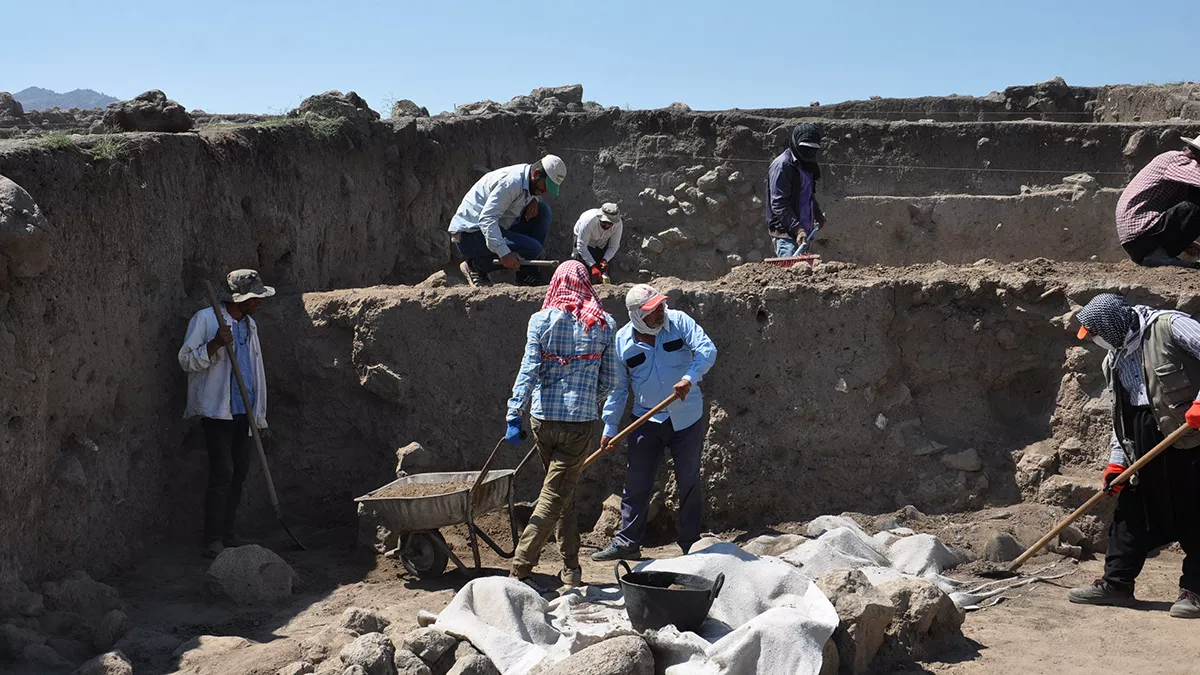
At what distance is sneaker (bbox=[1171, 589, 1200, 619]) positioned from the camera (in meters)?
5.78

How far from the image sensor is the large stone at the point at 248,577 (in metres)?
6.46

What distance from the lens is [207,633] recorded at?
6027mm

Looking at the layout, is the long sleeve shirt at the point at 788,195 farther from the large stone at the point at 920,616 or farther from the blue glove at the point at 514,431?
the large stone at the point at 920,616

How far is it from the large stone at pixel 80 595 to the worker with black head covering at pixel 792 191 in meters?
5.28

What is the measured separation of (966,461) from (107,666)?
5.12m

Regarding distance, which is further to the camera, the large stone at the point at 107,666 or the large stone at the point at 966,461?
the large stone at the point at 966,461

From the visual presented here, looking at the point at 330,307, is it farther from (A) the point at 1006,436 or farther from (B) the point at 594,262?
(A) the point at 1006,436

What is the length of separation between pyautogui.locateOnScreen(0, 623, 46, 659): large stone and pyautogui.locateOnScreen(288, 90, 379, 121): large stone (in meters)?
6.09

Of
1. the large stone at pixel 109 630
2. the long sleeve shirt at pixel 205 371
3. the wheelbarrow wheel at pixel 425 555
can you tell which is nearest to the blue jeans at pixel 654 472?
the wheelbarrow wheel at pixel 425 555

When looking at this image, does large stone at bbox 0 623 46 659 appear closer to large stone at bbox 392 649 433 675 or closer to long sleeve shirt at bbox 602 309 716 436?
large stone at bbox 392 649 433 675

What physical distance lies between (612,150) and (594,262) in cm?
496

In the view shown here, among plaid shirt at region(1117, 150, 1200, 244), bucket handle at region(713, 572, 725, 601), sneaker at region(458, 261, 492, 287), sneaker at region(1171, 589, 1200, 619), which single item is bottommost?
sneaker at region(1171, 589, 1200, 619)

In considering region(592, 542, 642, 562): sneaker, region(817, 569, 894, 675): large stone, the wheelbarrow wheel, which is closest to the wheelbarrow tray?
the wheelbarrow wheel

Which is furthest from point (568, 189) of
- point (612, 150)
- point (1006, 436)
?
→ point (1006, 436)
